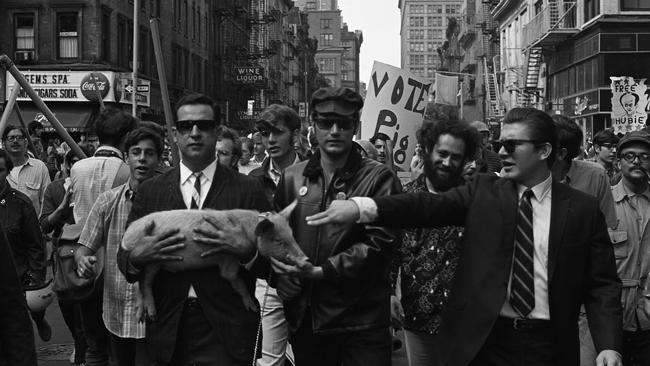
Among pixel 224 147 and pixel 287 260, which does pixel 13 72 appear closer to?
pixel 224 147

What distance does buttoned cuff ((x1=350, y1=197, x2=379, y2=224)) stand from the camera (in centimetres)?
412

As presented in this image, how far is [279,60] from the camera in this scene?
87000mm

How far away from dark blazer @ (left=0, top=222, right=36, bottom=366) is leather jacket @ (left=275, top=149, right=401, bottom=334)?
1564 millimetres

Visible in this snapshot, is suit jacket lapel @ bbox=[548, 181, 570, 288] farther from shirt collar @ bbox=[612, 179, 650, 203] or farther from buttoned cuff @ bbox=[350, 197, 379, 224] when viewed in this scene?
shirt collar @ bbox=[612, 179, 650, 203]

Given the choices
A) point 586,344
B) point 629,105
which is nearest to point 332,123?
point 586,344

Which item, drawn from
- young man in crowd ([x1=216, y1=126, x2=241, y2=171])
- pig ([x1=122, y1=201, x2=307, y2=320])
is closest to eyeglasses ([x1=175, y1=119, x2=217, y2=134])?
pig ([x1=122, y1=201, x2=307, y2=320])

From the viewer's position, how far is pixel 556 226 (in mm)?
4293

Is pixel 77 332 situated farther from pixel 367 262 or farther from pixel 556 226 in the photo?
pixel 556 226

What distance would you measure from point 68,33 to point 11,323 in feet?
110

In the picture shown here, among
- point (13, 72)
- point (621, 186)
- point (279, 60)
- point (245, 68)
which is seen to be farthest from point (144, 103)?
point (279, 60)

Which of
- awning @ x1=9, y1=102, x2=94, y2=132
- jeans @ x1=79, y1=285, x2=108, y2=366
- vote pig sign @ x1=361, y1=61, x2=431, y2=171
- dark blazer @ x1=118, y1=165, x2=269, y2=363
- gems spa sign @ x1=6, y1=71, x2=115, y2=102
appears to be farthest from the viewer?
gems spa sign @ x1=6, y1=71, x2=115, y2=102

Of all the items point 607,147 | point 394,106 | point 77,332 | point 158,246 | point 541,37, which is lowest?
point 77,332

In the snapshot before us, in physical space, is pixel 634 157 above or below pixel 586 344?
above

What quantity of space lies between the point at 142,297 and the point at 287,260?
33.4 inches
